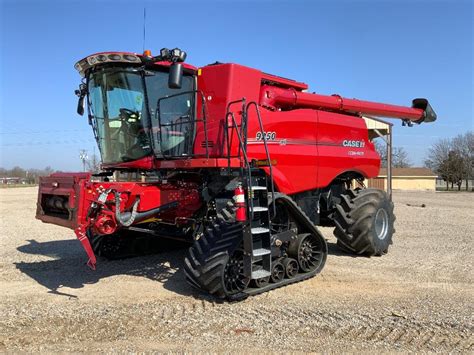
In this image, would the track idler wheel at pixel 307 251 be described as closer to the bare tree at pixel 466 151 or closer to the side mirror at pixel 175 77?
the side mirror at pixel 175 77

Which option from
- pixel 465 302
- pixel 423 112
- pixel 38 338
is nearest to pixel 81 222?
pixel 38 338

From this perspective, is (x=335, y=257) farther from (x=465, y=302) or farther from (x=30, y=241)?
(x=30, y=241)

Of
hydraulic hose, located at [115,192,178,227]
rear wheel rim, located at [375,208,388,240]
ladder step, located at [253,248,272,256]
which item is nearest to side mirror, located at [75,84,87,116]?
hydraulic hose, located at [115,192,178,227]

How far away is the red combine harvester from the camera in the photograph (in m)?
5.39

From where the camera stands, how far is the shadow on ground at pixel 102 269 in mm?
6281

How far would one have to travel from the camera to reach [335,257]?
8.11 m

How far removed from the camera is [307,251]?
655 cm

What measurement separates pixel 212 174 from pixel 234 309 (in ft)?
6.51

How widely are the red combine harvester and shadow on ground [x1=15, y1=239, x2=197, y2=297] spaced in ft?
1.48

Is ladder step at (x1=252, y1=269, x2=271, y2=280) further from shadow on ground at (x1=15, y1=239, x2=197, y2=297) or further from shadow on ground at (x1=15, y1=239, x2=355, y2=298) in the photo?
shadow on ground at (x1=15, y1=239, x2=197, y2=297)

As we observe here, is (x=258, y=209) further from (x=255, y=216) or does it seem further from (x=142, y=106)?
(x=142, y=106)

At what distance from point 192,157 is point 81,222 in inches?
68.7

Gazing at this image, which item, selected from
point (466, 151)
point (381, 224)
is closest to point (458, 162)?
point (466, 151)

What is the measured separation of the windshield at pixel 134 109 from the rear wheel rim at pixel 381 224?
3976 mm
